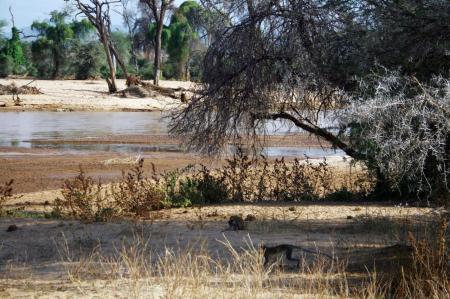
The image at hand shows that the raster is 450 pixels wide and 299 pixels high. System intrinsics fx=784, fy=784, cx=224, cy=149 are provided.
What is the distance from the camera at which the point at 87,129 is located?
1241 inches

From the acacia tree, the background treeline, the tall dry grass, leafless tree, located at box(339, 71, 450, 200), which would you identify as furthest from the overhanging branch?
the background treeline

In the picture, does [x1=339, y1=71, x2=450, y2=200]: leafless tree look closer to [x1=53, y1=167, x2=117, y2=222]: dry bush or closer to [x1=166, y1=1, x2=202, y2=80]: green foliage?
[x1=53, y1=167, x2=117, y2=222]: dry bush

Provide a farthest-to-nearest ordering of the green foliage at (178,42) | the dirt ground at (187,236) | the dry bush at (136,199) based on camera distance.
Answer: the green foliage at (178,42), the dry bush at (136,199), the dirt ground at (187,236)

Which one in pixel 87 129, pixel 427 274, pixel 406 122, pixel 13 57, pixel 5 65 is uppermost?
pixel 13 57

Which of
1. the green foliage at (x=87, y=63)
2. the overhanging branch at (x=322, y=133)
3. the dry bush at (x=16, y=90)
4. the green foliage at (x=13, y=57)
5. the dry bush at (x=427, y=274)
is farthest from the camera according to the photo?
the green foliage at (x=87, y=63)

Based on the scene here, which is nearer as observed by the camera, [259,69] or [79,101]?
[259,69]

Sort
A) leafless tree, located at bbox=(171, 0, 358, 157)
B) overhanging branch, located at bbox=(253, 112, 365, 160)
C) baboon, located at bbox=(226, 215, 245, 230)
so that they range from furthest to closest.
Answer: overhanging branch, located at bbox=(253, 112, 365, 160), leafless tree, located at bbox=(171, 0, 358, 157), baboon, located at bbox=(226, 215, 245, 230)

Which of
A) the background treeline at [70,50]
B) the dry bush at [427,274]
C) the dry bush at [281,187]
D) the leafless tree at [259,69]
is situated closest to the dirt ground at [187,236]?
the dry bush at [427,274]

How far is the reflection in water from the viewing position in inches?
965

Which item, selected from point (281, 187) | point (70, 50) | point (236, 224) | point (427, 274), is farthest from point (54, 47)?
point (427, 274)

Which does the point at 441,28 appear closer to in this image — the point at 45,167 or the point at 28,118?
the point at 45,167

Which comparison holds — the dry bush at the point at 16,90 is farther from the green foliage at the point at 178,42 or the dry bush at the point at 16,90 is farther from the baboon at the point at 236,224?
the baboon at the point at 236,224

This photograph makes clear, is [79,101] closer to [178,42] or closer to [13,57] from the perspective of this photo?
[13,57]

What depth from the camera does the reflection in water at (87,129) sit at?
80.4 feet
